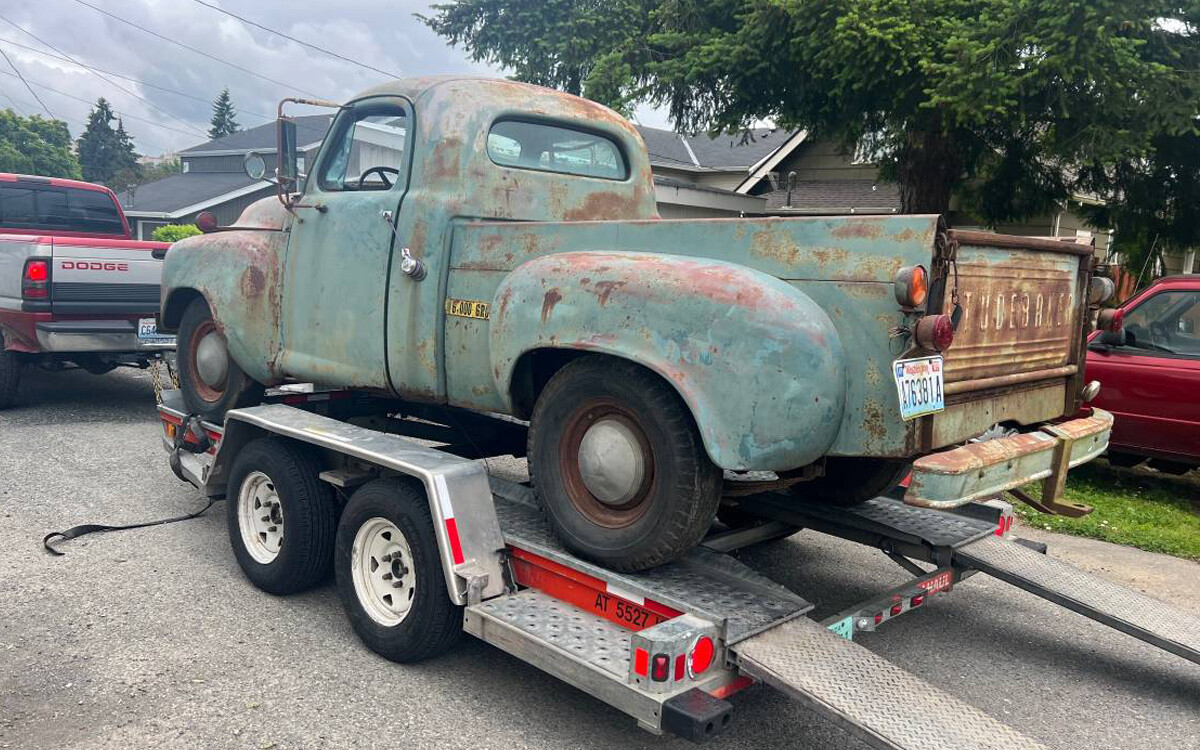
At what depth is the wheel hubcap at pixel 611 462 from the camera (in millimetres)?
3316

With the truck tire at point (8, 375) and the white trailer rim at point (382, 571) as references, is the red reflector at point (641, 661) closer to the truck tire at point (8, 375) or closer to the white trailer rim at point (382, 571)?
the white trailer rim at point (382, 571)

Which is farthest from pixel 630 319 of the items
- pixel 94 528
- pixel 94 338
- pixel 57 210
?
pixel 57 210

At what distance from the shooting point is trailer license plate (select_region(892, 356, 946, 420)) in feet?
9.40

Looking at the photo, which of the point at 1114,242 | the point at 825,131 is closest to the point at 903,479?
the point at 825,131

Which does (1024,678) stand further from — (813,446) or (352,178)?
(352,178)

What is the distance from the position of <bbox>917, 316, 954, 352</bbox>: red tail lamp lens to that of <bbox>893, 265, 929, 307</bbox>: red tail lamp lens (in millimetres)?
→ 62

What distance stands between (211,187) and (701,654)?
3426cm

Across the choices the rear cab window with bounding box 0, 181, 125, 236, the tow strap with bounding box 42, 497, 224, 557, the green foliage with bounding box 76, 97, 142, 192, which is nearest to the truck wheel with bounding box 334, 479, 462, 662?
the tow strap with bounding box 42, 497, 224, 557

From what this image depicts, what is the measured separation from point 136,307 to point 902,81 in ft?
24.3

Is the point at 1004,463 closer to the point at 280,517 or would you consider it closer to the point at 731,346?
the point at 731,346

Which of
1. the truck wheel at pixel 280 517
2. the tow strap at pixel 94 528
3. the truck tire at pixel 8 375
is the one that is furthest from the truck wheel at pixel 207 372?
the truck tire at pixel 8 375

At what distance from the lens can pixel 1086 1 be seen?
6934mm

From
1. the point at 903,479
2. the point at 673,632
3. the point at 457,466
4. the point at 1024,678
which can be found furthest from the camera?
the point at 903,479

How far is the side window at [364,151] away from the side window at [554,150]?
586mm
